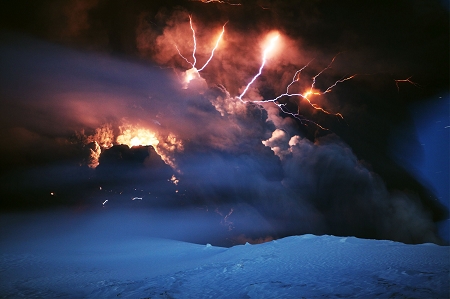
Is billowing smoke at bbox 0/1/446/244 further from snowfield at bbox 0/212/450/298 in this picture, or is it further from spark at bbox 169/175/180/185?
snowfield at bbox 0/212/450/298

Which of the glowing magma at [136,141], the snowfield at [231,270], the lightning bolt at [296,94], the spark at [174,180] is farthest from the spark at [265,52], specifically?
the snowfield at [231,270]

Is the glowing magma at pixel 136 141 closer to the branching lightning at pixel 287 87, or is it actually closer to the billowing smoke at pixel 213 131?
the billowing smoke at pixel 213 131

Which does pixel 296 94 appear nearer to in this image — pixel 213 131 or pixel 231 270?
pixel 213 131

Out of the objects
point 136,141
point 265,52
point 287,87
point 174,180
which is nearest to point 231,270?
point 174,180

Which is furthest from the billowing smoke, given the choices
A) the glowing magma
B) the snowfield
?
the snowfield

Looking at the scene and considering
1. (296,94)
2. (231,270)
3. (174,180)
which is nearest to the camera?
(231,270)
